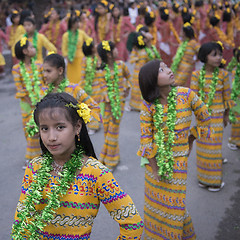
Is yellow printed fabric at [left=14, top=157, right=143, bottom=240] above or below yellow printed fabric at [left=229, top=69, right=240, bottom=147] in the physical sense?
above

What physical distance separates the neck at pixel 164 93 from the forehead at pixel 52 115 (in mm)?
1216

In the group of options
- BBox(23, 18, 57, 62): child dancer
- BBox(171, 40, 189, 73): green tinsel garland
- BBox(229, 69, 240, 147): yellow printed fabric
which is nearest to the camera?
BBox(229, 69, 240, 147): yellow printed fabric

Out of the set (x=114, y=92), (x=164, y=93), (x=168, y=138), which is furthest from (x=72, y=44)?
(x=168, y=138)

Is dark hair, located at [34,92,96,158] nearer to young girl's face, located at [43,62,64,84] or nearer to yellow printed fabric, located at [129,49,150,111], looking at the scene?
young girl's face, located at [43,62,64,84]

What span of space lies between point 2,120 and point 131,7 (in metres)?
10.2

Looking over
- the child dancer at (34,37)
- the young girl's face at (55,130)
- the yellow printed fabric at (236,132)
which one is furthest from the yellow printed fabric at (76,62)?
the young girl's face at (55,130)

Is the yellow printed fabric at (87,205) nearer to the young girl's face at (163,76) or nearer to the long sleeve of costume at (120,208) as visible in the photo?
the long sleeve of costume at (120,208)

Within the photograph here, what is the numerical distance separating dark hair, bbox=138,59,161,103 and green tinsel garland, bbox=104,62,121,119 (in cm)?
195

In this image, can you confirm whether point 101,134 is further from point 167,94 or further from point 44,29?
point 44,29

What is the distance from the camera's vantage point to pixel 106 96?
476cm

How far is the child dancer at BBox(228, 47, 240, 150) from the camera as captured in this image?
4.78m

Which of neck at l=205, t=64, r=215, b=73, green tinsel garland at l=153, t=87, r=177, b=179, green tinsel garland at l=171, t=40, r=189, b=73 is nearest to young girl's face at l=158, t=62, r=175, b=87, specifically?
green tinsel garland at l=153, t=87, r=177, b=179

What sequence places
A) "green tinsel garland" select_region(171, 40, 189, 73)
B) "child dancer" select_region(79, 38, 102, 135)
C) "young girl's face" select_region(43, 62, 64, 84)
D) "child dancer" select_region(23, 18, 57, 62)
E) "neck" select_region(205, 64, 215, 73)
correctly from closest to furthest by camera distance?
"young girl's face" select_region(43, 62, 64, 84) < "neck" select_region(205, 64, 215, 73) < "child dancer" select_region(79, 38, 102, 135) < "child dancer" select_region(23, 18, 57, 62) < "green tinsel garland" select_region(171, 40, 189, 73)

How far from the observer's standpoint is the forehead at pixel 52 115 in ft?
5.91
